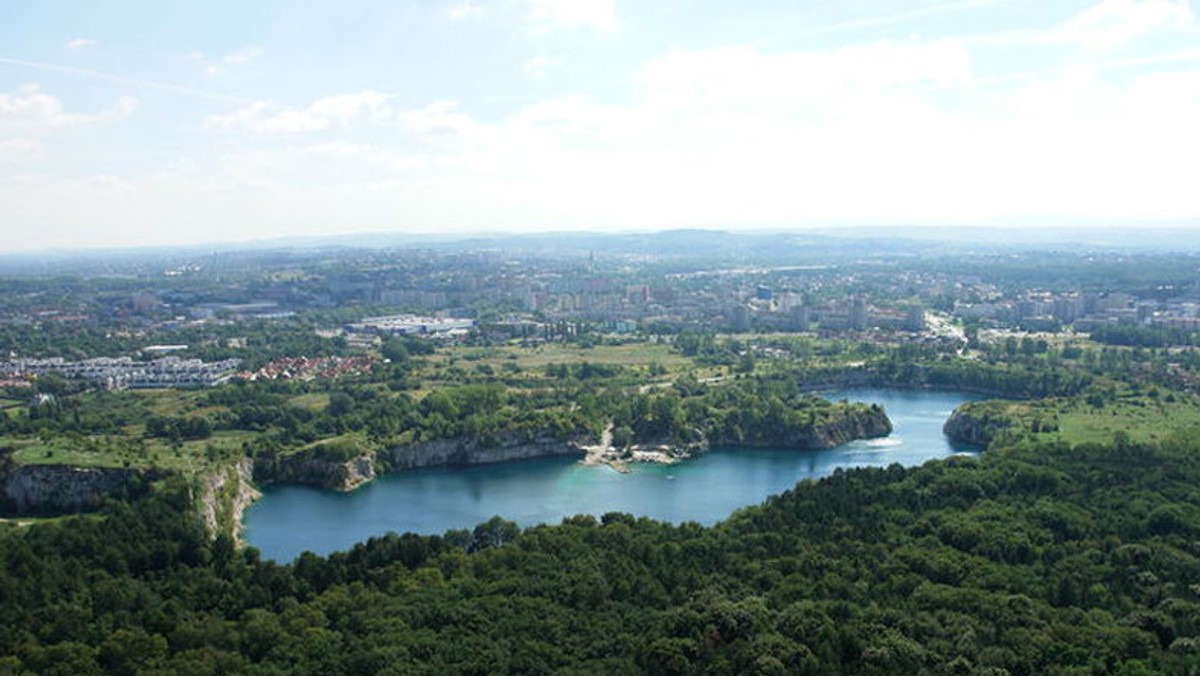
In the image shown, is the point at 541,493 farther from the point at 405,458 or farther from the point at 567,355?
the point at 567,355

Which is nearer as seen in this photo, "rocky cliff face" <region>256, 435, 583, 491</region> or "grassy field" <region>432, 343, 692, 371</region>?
"rocky cliff face" <region>256, 435, 583, 491</region>

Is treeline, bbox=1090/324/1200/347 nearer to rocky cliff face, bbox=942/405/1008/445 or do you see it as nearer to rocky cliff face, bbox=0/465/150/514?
rocky cliff face, bbox=942/405/1008/445

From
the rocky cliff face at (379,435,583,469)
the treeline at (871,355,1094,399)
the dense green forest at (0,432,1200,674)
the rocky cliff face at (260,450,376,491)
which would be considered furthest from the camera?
the treeline at (871,355,1094,399)

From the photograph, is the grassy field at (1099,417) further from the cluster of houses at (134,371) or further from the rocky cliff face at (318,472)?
the cluster of houses at (134,371)

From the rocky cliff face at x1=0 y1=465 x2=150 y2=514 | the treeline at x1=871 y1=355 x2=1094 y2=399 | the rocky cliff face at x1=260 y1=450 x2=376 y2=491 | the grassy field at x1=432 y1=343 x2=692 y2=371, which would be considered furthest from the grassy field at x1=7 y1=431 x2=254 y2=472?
the treeline at x1=871 y1=355 x2=1094 y2=399

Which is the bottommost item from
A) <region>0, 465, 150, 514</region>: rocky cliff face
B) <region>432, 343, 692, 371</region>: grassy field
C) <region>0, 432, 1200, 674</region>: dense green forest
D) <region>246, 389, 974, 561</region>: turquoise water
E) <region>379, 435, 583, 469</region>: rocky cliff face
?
<region>246, 389, 974, 561</region>: turquoise water

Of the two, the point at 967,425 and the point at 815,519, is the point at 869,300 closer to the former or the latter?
the point at 967,425
